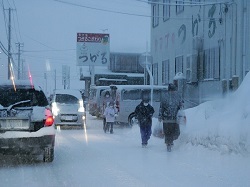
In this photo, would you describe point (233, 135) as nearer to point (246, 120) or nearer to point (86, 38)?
point (246, 120)

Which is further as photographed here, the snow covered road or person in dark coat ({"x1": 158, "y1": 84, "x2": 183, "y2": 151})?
person in dark coat ({"x1": 158, "y1": 84, "x2": 183, "y2": 151})

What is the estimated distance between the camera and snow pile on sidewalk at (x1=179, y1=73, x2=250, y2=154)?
8789mm

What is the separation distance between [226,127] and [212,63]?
13.4 m

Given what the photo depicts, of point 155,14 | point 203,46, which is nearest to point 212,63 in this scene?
point 203,46

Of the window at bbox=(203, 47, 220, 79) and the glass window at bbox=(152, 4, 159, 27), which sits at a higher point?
the glass window at bbox=(152, 4, 159, 27)

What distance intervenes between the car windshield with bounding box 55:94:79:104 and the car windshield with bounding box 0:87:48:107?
1092 cm

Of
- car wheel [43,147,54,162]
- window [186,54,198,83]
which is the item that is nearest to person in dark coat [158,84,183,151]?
car wheel [43,147,54,162]

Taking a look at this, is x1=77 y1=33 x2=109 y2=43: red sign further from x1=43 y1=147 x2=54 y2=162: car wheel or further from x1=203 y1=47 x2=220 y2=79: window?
x1=43 y1=147 x2=54 y2=162: car wheel

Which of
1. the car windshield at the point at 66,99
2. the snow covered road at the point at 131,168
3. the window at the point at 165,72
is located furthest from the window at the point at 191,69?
the snow covered road at the point at 131,168

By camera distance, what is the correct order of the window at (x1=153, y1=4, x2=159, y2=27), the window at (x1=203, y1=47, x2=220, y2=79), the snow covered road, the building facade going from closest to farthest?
the snow covered road < the building facade < the window at (x1=203, y1=47, x2=220, y2=79) < the window at (x1=153, y1=4, x2=159, y2=27)

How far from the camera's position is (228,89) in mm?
19547

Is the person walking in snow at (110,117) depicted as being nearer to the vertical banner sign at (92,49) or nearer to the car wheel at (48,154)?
the car wheel at (48,154)

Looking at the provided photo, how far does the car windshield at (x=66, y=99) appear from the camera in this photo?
66.3 ft

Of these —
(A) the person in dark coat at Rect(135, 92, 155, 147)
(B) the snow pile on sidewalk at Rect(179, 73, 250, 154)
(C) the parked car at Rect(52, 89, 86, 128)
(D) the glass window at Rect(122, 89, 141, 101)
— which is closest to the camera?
(B) the snow pile on sidewalk at Rect(179, 73, 250, 154)
